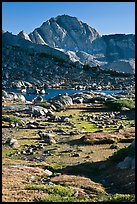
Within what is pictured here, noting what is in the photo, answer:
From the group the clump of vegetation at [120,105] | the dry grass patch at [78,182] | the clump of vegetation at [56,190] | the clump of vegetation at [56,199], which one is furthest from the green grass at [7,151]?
the clump of vegetation at [120,105]

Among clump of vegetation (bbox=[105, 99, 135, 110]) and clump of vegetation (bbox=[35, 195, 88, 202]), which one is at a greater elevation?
clump of vegetation (bbox=[105, 99, 135, 110])

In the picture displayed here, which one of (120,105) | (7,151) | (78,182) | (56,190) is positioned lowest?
(78,182)

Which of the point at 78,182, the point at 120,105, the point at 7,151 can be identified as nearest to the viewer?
the point at 78,182

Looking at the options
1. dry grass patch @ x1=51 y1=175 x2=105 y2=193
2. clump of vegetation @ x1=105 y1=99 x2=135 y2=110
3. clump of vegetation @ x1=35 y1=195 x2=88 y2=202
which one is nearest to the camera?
clump of vegetation @ x1=35 y1=195 x2=88 y2=202

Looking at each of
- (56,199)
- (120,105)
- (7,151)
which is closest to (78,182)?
(56,199)

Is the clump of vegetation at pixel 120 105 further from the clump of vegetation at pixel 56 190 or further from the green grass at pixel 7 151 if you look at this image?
the clump of vegetation at pixel 56 190

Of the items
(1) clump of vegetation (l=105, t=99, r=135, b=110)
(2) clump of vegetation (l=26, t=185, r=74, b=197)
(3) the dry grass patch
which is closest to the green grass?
(3) the dry grass patch

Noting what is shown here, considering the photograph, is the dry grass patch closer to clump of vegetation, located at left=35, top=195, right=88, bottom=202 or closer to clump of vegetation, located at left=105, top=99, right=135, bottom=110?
clump of vegetation, located at left=35, top=195, right=88, bottom=202

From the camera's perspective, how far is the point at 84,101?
3078 inches

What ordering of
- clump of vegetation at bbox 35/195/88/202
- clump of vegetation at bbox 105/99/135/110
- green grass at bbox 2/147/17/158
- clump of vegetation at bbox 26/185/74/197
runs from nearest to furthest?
clump of vegetation at bbox 35/195/88/202 → clump of vegetation at bbox 26/185/74/197 → green grass at bbox 2/147/17/158 → clump of vegetation at bbox 105/99/135/110

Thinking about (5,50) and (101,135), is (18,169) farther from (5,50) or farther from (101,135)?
(5,50)

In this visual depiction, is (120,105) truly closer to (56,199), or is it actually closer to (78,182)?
(78,182)

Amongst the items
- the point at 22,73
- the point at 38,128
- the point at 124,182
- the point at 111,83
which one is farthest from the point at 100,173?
the point at 22,73

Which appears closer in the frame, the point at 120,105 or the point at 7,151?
the point at 7,151
